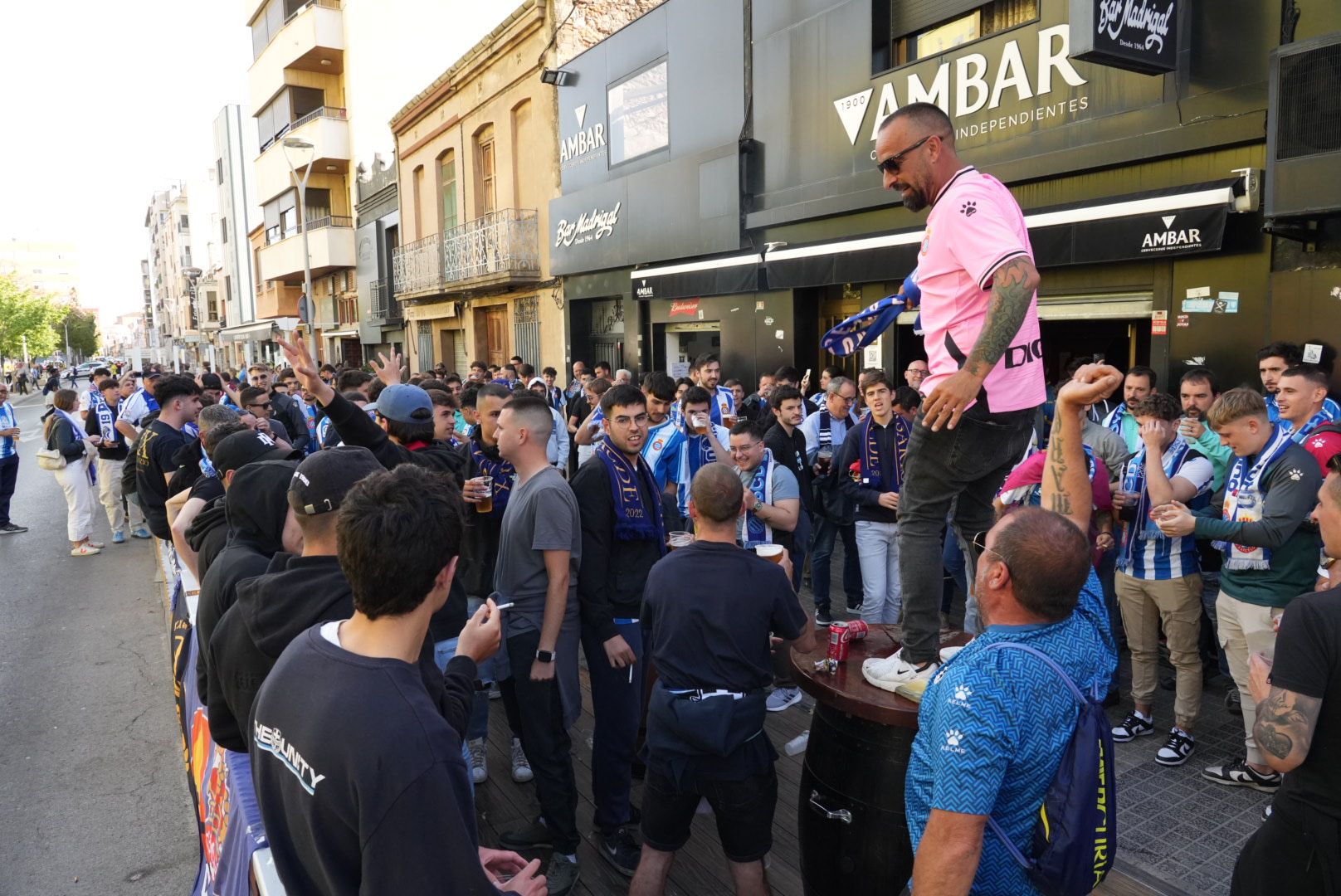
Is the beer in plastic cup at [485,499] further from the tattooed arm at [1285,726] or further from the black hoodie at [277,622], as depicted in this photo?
the tattooed arm at [1285,726]

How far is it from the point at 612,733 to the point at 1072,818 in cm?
241

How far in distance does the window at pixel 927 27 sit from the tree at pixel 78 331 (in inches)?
4393

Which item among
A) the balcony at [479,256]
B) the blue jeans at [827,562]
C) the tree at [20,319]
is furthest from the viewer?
the tree at [20,319]

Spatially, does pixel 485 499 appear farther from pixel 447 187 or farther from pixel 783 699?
pixel 447 187

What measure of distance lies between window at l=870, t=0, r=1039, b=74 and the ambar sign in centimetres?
26

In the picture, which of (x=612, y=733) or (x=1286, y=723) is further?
(x=612, y=733)

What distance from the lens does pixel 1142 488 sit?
17.2ft

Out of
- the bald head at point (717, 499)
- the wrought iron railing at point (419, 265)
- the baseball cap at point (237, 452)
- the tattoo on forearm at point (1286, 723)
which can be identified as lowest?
the tattoo on forearm at point (1286, 723)

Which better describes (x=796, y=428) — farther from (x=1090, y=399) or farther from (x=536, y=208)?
(x=536, y=208)

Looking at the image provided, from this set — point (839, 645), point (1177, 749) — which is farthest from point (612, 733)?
point (1177, 749)

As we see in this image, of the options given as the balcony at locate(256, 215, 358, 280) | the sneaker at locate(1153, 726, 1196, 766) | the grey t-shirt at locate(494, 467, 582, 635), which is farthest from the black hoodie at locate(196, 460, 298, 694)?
the balcony at locate(256, 215, 358, 280)

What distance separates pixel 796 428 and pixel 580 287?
11512 mm

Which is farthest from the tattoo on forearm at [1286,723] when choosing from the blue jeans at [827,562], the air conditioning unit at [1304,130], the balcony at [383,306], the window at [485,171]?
the balcony at [383,306]

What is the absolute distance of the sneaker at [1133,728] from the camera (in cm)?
511
